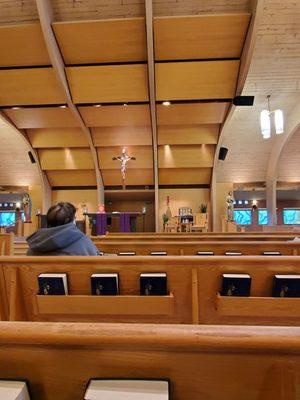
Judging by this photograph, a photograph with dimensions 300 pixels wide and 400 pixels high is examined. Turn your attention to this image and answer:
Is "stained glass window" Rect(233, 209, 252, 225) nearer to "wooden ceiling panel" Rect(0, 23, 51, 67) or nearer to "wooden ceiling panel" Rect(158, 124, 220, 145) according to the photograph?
"wooden ceiling panel" Rect(158, 124, 220, 145)

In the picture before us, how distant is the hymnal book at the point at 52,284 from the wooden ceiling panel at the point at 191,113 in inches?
229

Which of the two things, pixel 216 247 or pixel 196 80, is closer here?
pixel 216 247

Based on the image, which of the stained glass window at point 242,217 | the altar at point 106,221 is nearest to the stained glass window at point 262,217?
the stained glass window at point 242,217

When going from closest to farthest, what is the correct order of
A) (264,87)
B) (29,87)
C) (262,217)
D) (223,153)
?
(29,87) < (264,87) < (223,153) < (262,217)

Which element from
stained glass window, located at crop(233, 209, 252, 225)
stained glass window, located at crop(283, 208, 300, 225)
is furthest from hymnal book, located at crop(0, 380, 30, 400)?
stained glass window, located at crop(283, 208, 300, 225)

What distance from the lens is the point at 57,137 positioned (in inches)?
320

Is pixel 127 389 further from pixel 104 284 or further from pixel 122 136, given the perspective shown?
pixel 122 136

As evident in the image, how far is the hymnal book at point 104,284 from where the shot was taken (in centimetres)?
149

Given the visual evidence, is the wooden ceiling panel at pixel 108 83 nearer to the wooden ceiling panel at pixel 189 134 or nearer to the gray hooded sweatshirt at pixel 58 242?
the wooden ceiling panel at pixel 189 134

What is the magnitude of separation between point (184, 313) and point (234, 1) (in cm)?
517

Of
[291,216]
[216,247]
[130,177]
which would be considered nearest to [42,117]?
[130,177]

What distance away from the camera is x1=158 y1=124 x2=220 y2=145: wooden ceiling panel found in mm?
7797

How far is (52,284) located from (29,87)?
5644 millimetres

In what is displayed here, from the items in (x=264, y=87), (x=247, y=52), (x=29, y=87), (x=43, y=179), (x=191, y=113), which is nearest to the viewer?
(x=247, y=52)
